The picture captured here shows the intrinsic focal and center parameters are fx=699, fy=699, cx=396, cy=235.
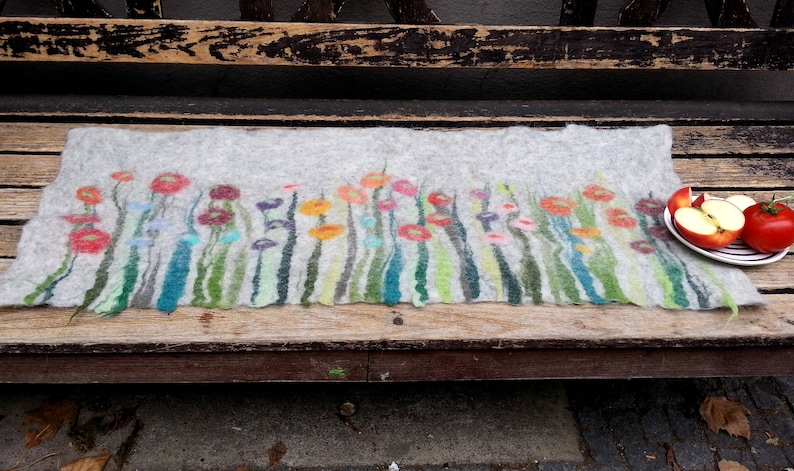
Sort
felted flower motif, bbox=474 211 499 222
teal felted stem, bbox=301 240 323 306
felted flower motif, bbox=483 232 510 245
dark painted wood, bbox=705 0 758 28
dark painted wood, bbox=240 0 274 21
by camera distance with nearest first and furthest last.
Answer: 1. teal felted stem, bbox=301 240 323 306
2. felted flower motif, bbox=483 232 510 245
3. felted flower motif, bbox=474 211 499 222
4. dark painted wood, bbox=240 0 274 21
5. dark painted wood, bbox=705 0 758 28

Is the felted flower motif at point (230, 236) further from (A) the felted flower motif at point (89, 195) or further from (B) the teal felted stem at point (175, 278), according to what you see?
(A) the felted flower motif at point (89, 195)

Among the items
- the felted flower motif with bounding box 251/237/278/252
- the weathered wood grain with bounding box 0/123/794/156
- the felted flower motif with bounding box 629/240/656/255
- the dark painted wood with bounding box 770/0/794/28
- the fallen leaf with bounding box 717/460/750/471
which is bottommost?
the fallen leaf with bounding box 717/460/750/471

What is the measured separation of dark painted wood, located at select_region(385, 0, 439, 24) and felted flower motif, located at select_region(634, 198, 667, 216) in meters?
0.93

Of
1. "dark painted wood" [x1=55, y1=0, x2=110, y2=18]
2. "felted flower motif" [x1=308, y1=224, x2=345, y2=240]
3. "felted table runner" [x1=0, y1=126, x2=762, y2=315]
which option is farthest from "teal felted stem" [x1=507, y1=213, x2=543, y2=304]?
"dark painted wood" [x1=55, y1=0, x2=110, y2=18]

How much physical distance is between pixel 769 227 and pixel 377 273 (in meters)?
0.98

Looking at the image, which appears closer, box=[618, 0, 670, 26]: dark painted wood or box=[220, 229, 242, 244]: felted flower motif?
box=[220, 229, 242, 244]: felted flower motif

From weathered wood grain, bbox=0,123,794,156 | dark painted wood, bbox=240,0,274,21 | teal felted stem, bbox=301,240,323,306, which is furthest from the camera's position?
dark painted wood, bbox=240,0,274,21

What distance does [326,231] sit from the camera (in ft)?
6.20

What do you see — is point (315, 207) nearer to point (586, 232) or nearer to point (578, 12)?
point (586, 232)

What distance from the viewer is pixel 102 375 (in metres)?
1.59

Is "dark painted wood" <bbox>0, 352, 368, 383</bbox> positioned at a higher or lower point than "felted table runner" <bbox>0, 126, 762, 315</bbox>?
lower

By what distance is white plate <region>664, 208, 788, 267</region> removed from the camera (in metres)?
1.76

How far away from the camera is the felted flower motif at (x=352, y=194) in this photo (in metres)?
2.03

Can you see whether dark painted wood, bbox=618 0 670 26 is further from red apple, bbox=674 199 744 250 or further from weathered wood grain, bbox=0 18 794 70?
red apple, bbox=674 199 744 250
